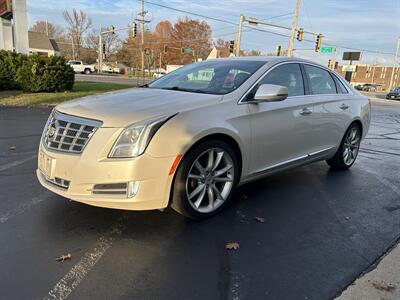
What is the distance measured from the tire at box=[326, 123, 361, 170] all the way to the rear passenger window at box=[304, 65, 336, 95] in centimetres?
81

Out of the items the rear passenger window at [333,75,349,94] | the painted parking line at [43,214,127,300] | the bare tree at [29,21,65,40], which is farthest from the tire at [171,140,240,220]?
the bare tree at [29,21,65,40]

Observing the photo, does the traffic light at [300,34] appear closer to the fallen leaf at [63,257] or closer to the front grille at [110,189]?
the front grille at [110,189]

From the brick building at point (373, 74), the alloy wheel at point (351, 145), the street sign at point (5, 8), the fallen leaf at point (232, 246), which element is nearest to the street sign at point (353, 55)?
the brick building at point (373, 74)

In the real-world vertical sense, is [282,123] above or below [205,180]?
above

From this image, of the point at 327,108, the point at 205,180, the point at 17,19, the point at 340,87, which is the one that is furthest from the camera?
the point at 17,19

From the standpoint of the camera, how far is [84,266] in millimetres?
2916

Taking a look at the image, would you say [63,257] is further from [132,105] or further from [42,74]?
[42,74]

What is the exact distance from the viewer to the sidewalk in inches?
105

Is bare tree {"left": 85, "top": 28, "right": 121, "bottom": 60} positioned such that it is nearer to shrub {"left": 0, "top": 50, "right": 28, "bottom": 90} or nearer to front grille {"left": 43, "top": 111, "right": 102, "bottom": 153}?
shrub {"left": 0, "top": 50, "right": 28, "bottom": 90}

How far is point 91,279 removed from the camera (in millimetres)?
2752

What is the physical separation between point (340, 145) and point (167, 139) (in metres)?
3.51

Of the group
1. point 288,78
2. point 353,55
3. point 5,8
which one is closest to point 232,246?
point 288,78

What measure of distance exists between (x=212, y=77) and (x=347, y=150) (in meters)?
2.89

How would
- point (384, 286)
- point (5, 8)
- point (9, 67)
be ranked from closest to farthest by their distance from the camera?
point (384, 286) → point (9, 67) → point (5, 8)
